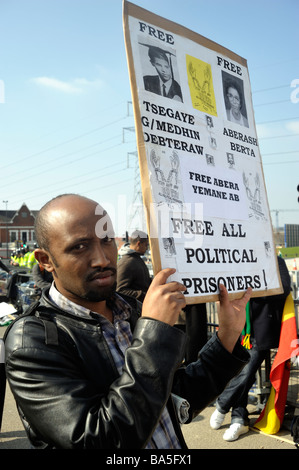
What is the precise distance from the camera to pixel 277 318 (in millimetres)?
4566

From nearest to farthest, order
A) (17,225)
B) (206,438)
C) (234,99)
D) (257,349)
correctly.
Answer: (234,99)
(206,438)
(257,349)
(17,225)

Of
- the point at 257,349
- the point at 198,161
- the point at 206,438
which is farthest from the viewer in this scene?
the point at 257,349

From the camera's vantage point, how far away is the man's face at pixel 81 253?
1390 mm

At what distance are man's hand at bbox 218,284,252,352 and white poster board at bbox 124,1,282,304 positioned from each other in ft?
0.14

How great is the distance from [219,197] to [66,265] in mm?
749

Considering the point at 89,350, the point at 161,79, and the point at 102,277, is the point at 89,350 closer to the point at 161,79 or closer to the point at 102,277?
the point at 102,277

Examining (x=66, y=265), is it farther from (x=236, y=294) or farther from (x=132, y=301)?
(x=236, y=294)

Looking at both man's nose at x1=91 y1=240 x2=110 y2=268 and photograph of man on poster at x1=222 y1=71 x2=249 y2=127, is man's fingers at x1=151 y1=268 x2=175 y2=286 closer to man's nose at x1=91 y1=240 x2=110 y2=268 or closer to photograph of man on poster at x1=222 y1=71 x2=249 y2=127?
man's nose at x1=91 y1=240 x2=110 y2=268

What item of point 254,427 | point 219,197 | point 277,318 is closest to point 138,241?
point 277,318

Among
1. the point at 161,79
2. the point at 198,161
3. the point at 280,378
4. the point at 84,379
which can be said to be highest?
the point at 161,79

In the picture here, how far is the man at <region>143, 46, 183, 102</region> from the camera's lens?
1586mm

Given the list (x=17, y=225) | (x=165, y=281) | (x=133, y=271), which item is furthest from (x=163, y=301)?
(x=17, y=225)

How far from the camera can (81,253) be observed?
1392 millimetres

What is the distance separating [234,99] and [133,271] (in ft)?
12.3
